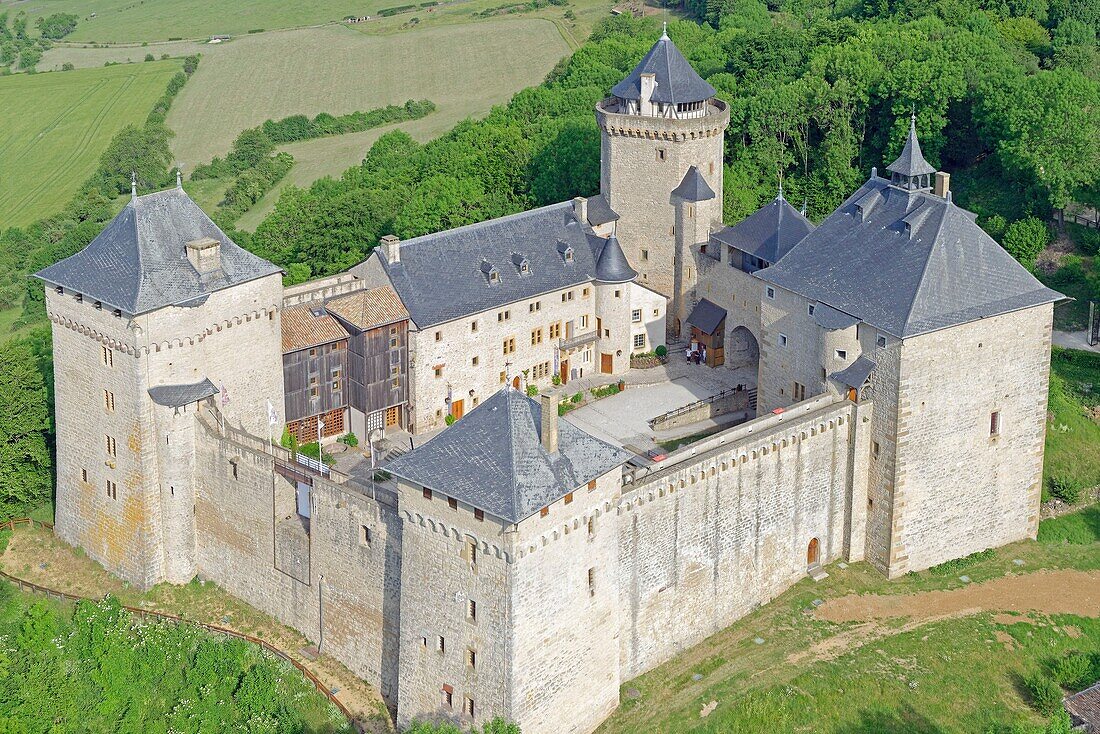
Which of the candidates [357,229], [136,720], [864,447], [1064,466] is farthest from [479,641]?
[357,229]

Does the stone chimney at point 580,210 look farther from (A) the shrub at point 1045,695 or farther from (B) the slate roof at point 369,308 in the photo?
(A) the shrub at point 1045,695

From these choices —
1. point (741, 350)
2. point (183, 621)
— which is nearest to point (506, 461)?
point (183, 621)

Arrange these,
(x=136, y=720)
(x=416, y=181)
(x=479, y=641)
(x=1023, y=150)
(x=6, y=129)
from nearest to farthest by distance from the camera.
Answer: (x=479, y=641)
(x=136, y=720)
(x=1023, y=150)
(x=416, y=181)
(x=6, y=129)

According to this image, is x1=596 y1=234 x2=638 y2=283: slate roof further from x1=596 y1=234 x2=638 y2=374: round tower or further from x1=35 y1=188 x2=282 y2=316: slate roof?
x1=35 y1=188 x2=282 y2=316: slate roof

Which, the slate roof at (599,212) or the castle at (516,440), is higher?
the slate roof at (599,212)

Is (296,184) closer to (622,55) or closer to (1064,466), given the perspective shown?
(622,55)

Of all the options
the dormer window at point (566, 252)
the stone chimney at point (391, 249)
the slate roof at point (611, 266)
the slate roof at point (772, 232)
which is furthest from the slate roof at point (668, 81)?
the stone chimney at point (391, 249)
